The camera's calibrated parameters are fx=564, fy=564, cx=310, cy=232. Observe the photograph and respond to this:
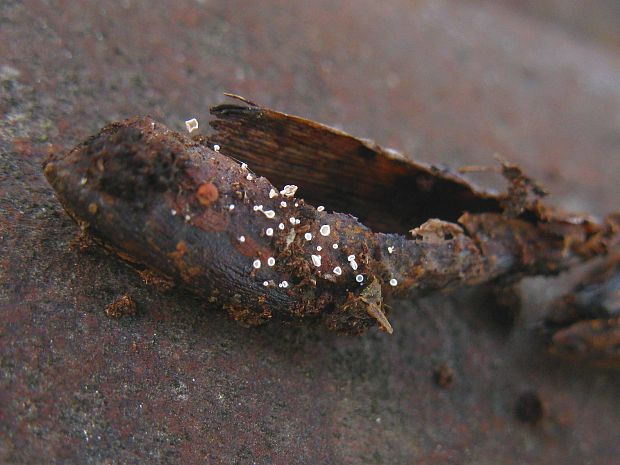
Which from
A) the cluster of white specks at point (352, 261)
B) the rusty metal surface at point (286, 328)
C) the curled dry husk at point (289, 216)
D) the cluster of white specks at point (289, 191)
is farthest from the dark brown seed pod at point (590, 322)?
the cluster of white specks at point (289, 191)

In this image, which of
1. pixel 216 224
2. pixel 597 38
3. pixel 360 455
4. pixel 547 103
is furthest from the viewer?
pixel 597 38

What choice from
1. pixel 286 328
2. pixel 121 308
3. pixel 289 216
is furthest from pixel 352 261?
pixel 121 308

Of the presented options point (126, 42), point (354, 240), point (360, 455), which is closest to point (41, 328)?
point (354, 240)

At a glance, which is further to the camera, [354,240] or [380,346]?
[380,346]

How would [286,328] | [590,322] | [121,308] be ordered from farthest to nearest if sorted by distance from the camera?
[590,322] < [286,328] < [121,308]

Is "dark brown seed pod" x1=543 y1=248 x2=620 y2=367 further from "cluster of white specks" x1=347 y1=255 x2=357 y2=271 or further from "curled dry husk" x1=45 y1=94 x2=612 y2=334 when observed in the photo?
"cluster of white specks" x1=347 y1=255 x2=357 y2=271

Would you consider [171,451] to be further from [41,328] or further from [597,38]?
[597,38]

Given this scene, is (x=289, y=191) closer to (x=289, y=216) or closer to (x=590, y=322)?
(x=289, y=216)

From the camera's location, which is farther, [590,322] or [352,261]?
[590,322]
